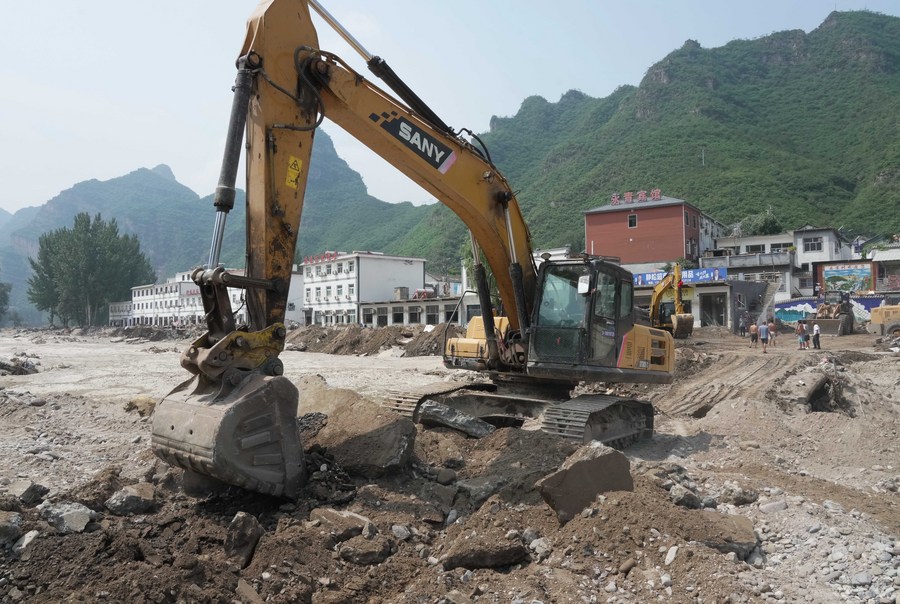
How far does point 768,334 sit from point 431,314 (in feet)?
88.1

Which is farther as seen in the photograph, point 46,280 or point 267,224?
point 46,280

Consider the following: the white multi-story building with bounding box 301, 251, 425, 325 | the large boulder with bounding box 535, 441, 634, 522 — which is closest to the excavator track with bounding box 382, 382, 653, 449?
the large boulder with bounding box 535, 441, 634, 522

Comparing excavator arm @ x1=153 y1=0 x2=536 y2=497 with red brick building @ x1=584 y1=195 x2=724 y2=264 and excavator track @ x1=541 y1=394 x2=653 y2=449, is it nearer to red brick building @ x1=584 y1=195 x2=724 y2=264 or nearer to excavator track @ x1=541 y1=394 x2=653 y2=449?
excavator track @ x1=541 y1=394 x2=653 y2=449

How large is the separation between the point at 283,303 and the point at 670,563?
140 inches

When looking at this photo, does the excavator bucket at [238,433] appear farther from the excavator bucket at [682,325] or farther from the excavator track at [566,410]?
the excavator bucket at [682,325]

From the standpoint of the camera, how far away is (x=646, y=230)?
187 ft

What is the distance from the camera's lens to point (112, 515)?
4.96 meters

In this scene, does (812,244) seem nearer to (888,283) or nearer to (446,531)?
(888,283)

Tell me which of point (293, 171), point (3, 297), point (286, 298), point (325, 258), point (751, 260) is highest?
point (325, 258)

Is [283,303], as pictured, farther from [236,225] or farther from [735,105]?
[236,225]

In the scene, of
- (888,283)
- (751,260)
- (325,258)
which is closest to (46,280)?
(325,258)

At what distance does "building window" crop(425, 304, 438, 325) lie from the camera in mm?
50281

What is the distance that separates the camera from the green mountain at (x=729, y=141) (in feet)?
257

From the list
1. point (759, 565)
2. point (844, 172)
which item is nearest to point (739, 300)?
point (759, 565)
